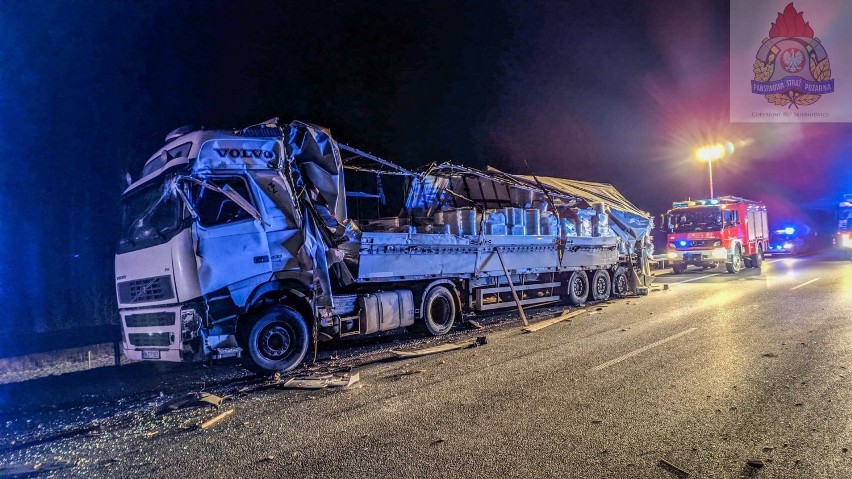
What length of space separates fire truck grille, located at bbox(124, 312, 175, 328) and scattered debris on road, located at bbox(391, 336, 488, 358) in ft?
10.4

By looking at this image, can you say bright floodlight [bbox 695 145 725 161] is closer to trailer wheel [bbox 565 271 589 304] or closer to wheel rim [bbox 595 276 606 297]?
wheel rim [bbox 595 276 606 297]

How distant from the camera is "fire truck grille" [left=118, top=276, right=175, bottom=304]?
6.31 m

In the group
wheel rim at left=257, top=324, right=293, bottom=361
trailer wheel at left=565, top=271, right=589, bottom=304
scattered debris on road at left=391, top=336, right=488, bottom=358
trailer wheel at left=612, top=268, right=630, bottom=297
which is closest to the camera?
wheel rim at left=257, top=324, right=293, bottom=361

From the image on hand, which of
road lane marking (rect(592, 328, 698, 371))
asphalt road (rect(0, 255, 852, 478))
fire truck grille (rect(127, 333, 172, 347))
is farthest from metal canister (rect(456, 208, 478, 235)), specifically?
fire truck grille (rect(127, 333, 172, 347))

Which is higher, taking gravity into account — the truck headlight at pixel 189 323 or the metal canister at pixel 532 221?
the metal canister at pixel 532 221

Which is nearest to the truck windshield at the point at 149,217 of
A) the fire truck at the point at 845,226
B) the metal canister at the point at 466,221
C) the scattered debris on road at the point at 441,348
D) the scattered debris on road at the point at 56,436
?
the scattered debris on road at the point at 56,436

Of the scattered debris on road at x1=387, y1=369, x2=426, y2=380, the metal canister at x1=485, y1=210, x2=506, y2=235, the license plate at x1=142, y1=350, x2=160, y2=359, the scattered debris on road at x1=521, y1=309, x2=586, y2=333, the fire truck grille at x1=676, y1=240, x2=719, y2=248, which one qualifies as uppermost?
the metal canister at x1=485, y1=210, x2=506, y2=235

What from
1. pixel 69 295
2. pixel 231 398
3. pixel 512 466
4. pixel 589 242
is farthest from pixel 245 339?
pixel 589 242

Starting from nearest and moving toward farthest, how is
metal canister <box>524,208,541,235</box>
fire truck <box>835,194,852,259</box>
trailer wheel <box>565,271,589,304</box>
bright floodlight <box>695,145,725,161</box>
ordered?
1. metal canister <box>524,208,541,235</box>
2. trailer wheel <box>565,271,589,304</box>
3. fire truck <box>835,194,852,259</box>
4. bright floodlight <box>695,145,725,161</box>

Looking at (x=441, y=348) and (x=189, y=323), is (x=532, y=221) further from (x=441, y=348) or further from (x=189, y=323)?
(x=189, y=323)

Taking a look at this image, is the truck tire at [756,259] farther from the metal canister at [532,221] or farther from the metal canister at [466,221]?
the metal canister at [466,221]

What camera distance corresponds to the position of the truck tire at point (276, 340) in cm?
660

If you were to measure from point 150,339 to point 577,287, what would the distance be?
10121 mm

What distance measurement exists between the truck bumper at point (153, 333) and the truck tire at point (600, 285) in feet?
34.6
